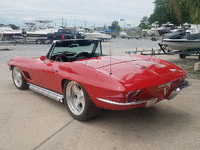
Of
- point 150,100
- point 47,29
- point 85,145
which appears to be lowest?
point 85,145

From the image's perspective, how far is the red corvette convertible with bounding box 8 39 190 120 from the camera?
2580 mm

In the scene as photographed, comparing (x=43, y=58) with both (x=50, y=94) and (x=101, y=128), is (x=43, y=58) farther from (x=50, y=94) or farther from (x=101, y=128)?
(x=101, y=128)

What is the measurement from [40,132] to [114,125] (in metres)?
1.09

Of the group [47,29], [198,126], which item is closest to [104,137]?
[198,126]

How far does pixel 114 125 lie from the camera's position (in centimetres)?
304

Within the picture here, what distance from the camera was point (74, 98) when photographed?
3.35m

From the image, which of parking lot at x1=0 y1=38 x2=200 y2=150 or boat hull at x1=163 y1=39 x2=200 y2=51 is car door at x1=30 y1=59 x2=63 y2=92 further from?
boat hull at x1=163 y1=39 x2=200 y2=51

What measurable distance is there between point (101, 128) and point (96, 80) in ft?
2.50

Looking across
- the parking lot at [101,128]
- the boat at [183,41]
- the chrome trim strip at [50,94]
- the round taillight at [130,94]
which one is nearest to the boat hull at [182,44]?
the boat at [183,41]

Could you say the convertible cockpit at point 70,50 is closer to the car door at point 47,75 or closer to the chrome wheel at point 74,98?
the car door at point 47,75

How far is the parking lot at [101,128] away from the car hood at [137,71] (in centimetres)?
71

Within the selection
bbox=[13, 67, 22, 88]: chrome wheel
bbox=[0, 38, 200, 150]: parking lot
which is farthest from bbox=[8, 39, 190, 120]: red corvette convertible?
bbox=[13, 67, 22, 88]: chrome wheel

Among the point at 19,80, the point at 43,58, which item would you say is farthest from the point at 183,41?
the point at 19,80

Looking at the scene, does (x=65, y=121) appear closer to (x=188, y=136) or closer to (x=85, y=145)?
(x=85, y=145)
